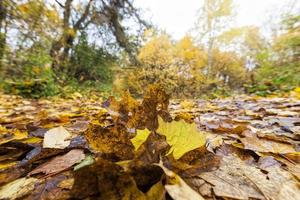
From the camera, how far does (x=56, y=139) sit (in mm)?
658

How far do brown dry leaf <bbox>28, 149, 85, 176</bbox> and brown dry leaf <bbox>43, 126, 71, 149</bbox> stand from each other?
0.06 m

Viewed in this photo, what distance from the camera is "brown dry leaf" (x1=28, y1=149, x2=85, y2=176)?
19.3 inches

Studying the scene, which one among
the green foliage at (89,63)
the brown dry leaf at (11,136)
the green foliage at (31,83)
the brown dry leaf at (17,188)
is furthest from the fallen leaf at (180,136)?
the green foliage at (89,63)

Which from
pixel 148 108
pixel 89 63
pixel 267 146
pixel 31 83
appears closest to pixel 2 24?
pixel 148 108

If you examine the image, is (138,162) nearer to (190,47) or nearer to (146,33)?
(146,33)

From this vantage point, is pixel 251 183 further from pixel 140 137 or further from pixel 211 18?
pixel 211 18

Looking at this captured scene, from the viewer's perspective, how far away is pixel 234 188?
0.42 metres

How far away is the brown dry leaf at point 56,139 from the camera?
614 mm

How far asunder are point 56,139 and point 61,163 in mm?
160

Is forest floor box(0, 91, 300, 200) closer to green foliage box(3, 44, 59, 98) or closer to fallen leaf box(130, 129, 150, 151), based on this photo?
fallen leaf box(130, 129, 150, 151)

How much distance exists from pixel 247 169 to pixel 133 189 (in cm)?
28

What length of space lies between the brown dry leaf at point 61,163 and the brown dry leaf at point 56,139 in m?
0.06

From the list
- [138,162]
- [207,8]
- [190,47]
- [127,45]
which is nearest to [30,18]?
[138,162]

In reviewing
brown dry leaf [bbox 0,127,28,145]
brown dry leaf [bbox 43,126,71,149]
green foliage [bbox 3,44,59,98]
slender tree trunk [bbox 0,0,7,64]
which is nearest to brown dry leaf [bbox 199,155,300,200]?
brown dry leaf [bbox 43,126,71,149]
